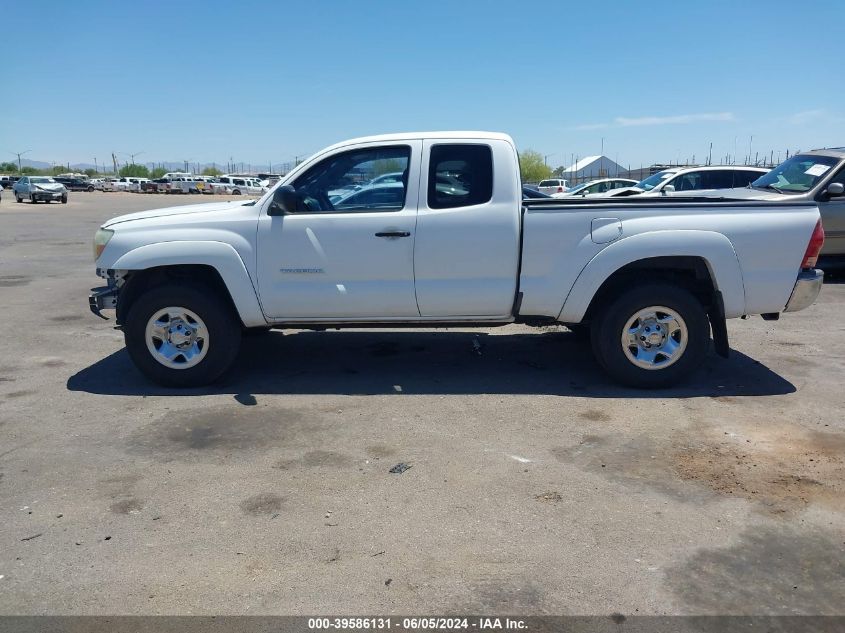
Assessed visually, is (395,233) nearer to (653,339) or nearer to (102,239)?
(653,339)

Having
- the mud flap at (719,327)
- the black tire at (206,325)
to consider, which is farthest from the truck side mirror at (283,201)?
the mud flap at (719,327)

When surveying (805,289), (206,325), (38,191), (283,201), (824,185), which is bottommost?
(38,191)

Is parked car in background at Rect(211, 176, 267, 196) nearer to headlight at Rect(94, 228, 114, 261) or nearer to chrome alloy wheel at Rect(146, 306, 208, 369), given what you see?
headlight at Rect(94, 228, 114, 261)

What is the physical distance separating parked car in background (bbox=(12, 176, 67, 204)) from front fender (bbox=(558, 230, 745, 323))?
46306 millimetres

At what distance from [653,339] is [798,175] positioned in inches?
239

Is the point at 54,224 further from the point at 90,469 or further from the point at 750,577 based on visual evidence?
the point at 750,577

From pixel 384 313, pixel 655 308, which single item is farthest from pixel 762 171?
pixel 384 313

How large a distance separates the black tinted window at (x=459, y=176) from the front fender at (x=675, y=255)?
3.38 feet

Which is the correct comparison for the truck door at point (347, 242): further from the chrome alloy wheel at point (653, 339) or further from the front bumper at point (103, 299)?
the chrome alloy wheel at point (653, 339)

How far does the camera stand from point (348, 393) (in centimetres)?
593

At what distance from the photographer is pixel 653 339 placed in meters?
5.89

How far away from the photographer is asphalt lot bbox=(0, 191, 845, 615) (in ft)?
10.6

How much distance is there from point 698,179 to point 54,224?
21537 mm

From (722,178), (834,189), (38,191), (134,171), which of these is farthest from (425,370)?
(134,171)
